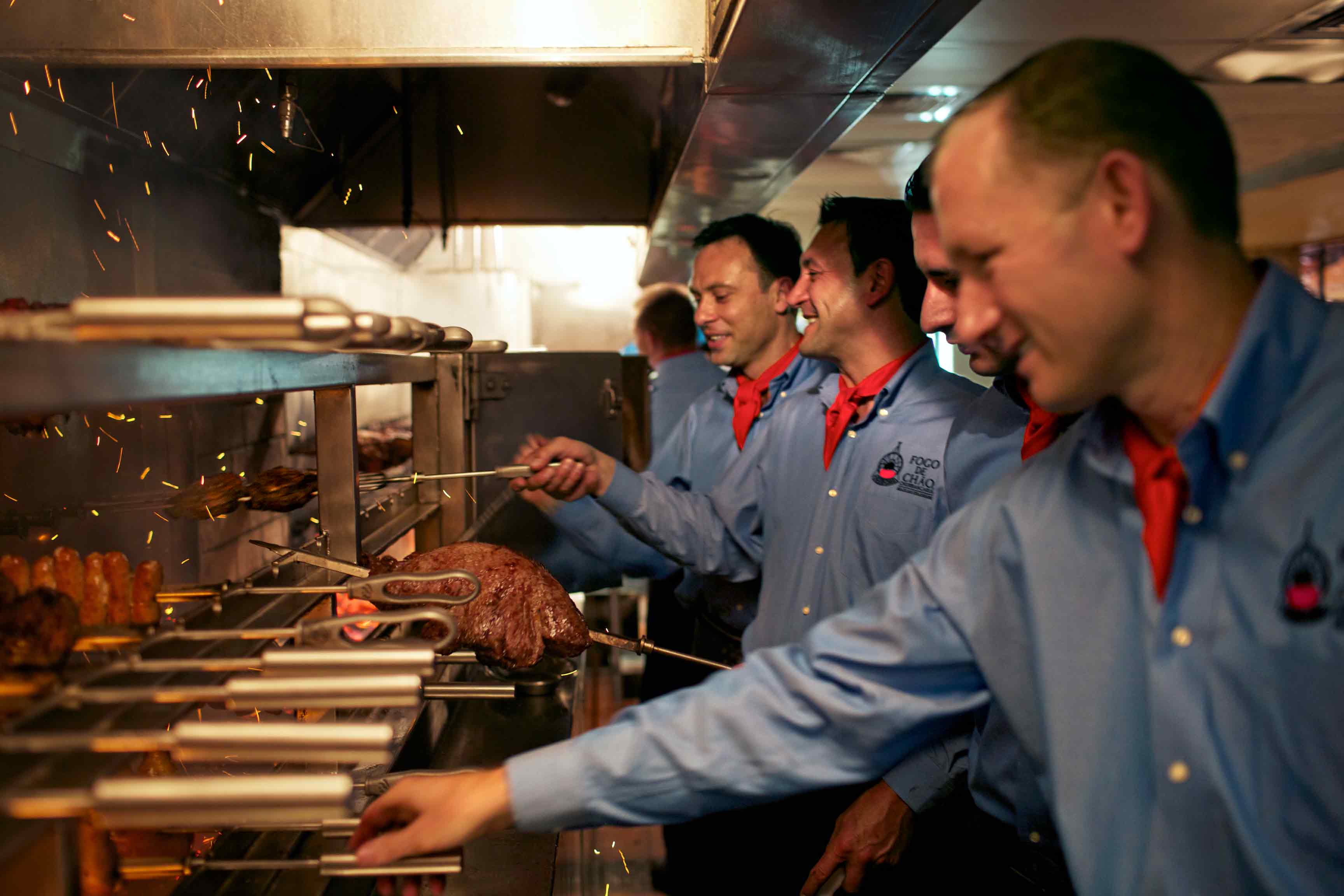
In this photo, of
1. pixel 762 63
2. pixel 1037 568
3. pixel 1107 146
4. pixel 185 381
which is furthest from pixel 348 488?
pixel 1107 146

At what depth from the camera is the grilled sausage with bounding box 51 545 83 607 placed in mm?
1437

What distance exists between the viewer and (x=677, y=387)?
5.52 m

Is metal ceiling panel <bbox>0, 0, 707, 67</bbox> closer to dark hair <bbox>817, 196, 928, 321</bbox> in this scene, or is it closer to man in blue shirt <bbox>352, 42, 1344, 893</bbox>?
dark hair <bbox>817, 196, 928, 321</bbox>

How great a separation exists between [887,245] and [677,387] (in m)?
3.00

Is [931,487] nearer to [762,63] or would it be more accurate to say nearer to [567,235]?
[762,63]

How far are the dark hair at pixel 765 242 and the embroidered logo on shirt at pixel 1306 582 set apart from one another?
2588mm

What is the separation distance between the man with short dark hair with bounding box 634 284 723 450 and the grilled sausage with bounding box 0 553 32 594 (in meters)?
4.12

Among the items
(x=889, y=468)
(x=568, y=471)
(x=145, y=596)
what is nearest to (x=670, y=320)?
(x=568, y=471)

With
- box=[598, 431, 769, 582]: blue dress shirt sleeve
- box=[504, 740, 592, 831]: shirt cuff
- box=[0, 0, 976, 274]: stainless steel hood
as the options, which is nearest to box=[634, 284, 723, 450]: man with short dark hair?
box=[0, 0, 976, 274]: stainless steel hood

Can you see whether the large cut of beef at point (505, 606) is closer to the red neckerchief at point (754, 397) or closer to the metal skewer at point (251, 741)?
the metal skewer at point (251, 741)

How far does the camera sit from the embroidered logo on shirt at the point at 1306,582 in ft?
3.21

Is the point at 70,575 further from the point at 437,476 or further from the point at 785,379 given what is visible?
the point at 785,379

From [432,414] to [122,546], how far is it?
98 centimetres

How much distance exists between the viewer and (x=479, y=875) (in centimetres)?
154
